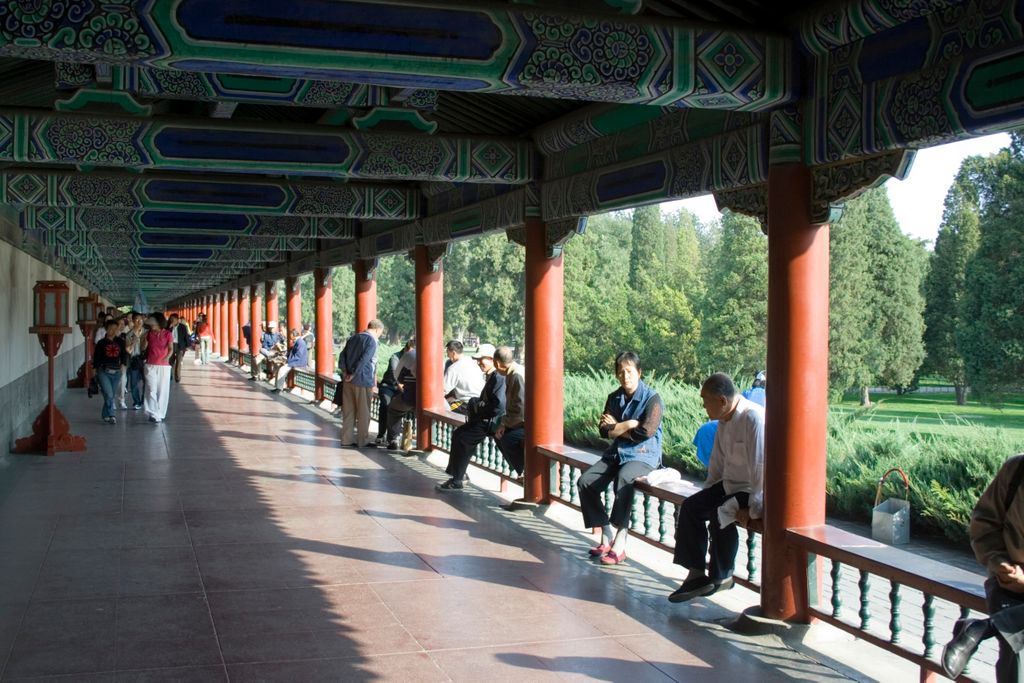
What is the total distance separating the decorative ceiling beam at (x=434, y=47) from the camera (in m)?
4.27

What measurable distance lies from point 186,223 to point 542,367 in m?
7.97

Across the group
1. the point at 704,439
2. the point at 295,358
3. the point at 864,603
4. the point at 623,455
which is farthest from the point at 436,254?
the point at 295,358

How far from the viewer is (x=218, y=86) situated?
6547mm

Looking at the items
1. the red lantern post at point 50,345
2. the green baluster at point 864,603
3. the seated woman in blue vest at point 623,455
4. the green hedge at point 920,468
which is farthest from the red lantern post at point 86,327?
the green baluster at point 864,603

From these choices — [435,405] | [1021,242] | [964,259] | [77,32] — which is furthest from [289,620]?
[964,259]

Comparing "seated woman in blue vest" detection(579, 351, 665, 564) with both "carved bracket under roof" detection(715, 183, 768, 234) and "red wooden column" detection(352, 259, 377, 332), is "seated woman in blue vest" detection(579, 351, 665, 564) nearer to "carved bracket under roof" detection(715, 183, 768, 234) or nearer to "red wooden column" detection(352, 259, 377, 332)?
"carved bracket under roof" detection(715, 183, 768, 234)

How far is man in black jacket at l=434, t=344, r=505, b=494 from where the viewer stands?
31.1 feet

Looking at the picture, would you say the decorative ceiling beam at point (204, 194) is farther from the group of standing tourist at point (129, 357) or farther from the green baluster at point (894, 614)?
the green baluster at point (894, 614)

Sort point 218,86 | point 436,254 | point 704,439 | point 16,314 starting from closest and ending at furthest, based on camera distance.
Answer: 1. point 218,86
2. point 704,439
3. point 436,254
4. point 16,314

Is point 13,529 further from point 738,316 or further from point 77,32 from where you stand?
point 738,316

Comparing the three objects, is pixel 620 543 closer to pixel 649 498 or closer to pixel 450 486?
pixel 649 498

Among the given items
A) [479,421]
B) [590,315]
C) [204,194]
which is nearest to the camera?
[479,421]

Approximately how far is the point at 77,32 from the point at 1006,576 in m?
4.13

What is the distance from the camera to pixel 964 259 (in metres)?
33.8
